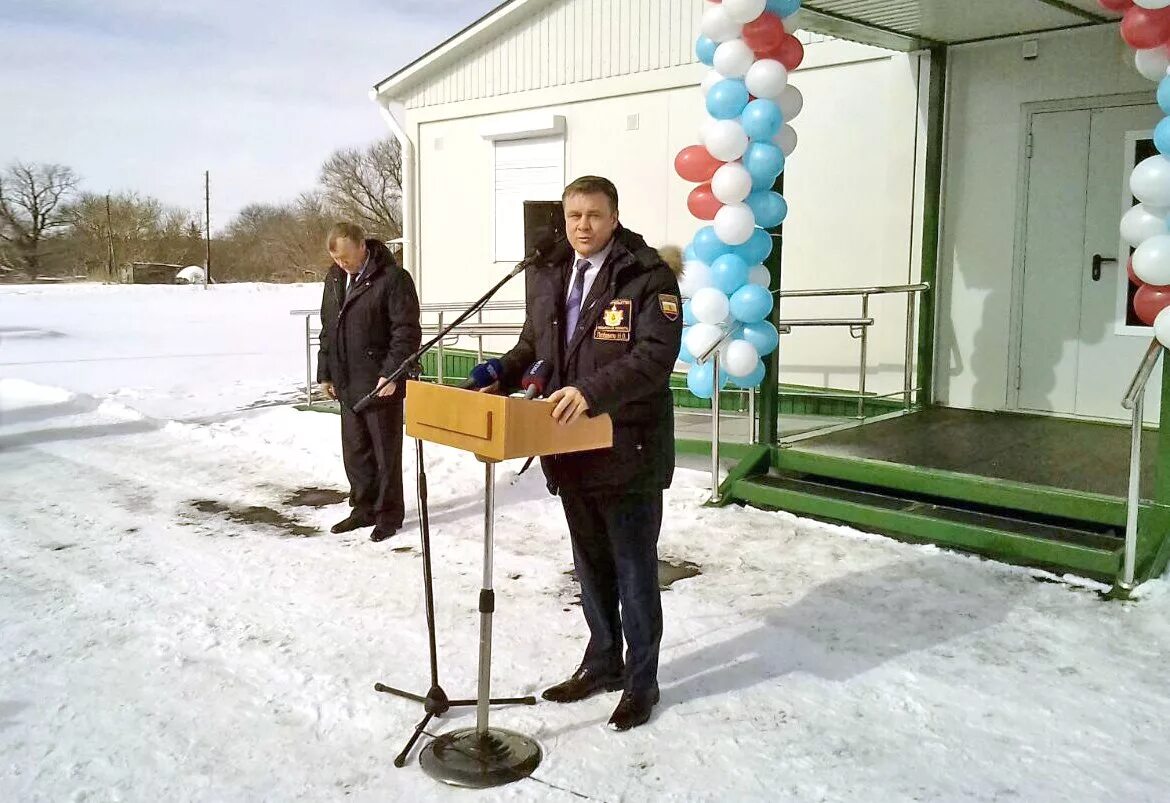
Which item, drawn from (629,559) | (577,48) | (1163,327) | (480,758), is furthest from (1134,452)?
(577,48)

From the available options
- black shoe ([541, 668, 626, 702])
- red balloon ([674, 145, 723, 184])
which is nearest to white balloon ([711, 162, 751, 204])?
red balloon ([674, 145, 723, 184])

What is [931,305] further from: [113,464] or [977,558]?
[113,464]

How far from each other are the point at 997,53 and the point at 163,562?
20.8 feet

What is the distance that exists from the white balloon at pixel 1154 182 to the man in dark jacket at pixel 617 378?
2399mm

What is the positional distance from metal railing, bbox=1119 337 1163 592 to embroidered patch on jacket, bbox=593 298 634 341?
8.03ft

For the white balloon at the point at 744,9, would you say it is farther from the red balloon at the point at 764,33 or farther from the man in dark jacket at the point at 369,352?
the man in dark jacket at the point at 369,352

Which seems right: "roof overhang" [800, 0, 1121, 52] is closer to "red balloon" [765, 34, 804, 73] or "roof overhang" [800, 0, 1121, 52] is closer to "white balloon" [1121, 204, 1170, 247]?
"red balloon" [765, 34, 804, 73]

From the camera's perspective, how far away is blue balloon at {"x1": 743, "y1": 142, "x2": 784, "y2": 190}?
574 cm

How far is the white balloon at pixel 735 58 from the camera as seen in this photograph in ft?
18.9

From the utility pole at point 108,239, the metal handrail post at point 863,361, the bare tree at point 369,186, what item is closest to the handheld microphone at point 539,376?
the metal handrail post at point 863,361

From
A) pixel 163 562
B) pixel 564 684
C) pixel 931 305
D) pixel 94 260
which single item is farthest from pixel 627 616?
pixel 94 260

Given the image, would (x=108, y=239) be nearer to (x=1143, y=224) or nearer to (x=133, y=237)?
(x=133, y=237)

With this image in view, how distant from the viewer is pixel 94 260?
150 feet

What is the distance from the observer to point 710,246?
5.98 metres
